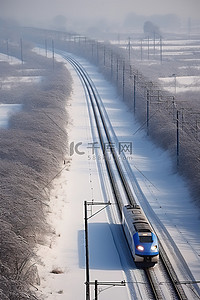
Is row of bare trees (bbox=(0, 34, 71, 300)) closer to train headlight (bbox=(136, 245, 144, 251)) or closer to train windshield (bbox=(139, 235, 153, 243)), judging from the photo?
train headlight (bbox=(136, 245, 144, 251))

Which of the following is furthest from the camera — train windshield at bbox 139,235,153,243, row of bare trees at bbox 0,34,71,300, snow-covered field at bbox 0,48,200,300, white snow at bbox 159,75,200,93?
white snow at bbox 159,75,200,93

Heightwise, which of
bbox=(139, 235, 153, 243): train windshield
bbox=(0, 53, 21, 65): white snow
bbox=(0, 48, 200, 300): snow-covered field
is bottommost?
bbox=(0, 48, 200, 300): snow-covered field

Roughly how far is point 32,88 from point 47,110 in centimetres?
2547

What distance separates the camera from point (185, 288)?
22078mm

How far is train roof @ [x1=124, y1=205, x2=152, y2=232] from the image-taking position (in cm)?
2433

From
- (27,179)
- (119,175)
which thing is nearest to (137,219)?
(27,179)

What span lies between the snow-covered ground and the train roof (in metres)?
1.44

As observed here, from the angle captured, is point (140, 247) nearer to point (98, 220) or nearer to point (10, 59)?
point (98, 220)

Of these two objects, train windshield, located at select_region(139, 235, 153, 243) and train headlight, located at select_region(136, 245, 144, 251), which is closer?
train headlight, located at select_region(136, 245, 144, 251)

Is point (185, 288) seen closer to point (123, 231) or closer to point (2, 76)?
point (123, 231)

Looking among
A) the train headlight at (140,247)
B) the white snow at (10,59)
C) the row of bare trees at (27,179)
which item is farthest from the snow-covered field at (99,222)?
the white snow at (10,59)

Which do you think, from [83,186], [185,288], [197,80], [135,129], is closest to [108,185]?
[83,186]

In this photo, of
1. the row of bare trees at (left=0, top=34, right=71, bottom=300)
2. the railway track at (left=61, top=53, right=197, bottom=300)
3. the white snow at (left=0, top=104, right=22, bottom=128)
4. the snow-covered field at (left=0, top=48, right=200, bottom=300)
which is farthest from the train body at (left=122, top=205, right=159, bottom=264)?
the white snow at (left=0, top=104, right=22, bottom=128)

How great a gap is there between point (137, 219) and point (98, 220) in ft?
14.9
